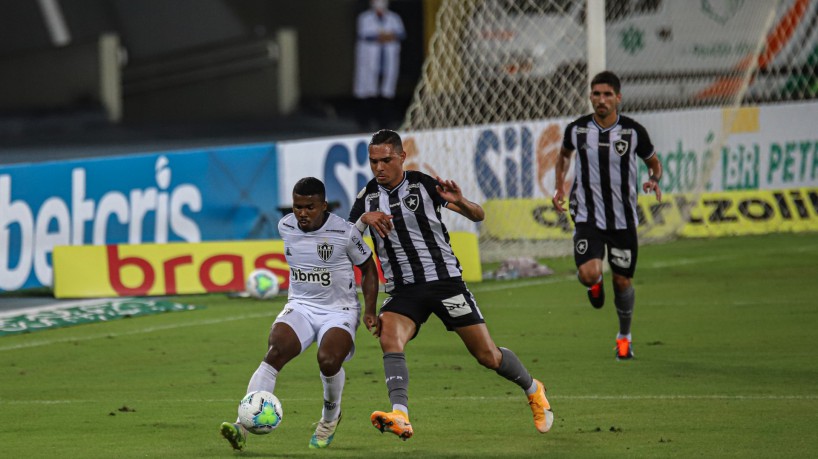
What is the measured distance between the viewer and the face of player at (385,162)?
8.05 m

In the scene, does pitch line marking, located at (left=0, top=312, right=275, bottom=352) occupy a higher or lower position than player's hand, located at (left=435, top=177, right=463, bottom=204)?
lower

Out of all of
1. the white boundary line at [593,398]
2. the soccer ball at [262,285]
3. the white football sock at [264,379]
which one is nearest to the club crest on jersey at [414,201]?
the white football sock at [264,379]

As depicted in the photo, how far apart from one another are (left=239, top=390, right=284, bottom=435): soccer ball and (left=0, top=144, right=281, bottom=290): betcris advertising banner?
27.7 ft

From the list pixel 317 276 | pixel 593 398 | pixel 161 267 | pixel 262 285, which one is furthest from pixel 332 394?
pixel 161 267

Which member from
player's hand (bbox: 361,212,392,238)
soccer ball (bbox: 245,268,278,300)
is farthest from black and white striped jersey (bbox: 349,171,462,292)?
soccer ball (bbox: 245,268,278,300)

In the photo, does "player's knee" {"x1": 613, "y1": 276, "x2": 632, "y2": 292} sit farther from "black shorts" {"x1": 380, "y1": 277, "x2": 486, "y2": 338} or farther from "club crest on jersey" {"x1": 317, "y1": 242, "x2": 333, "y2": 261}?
"club crest on jersey" {"x1": 317, "y1": 242, "x2": 333, "y2": 261}

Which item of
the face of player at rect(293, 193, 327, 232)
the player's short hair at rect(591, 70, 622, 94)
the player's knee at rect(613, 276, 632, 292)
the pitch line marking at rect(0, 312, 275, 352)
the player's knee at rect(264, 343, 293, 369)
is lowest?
the pitch line marking at rect(0, 312, 275, 352)

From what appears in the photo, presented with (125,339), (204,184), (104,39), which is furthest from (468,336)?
(104,39)

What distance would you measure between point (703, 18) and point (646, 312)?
27.3 feet

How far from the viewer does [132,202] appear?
16141 mm

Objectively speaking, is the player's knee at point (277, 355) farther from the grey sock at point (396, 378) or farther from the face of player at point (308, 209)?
the face of player at point (308, 209)

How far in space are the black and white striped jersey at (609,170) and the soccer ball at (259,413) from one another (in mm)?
4341

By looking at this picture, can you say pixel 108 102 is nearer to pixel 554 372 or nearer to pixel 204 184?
pixel 204 184

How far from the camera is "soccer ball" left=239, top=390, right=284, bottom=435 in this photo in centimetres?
761
